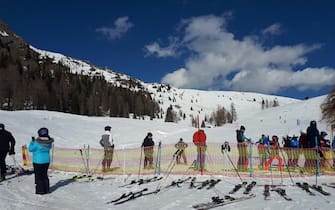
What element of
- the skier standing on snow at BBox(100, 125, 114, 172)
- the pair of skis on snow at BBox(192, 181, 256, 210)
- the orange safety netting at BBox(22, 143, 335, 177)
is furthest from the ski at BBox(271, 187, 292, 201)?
the skier standing on snow at BBox(100, 125, 114, 172)

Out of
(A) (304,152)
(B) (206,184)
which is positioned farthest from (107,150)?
(A) (304,152)

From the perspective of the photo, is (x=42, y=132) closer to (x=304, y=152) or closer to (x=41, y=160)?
(x=41, y=160)

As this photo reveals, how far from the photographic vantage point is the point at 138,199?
9195mm

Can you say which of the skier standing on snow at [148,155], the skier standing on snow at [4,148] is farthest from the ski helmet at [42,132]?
the skier standing on snow at [148,155]

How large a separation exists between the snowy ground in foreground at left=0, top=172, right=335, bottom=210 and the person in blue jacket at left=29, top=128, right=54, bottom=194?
27cm

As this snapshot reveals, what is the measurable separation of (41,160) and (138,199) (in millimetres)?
3040

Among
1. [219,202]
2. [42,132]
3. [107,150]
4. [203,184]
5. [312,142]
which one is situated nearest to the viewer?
[219,202]

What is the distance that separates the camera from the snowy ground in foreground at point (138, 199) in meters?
7.80

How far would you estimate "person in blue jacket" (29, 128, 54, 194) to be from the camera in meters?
9.84

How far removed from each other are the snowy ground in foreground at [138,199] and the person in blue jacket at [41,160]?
0.89ft

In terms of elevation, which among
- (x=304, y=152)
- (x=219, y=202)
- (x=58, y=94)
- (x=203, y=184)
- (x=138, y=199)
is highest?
(x=58, y=94)

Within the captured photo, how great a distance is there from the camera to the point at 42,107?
99.9 metres

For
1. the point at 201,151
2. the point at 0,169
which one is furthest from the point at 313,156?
the point at 0,169

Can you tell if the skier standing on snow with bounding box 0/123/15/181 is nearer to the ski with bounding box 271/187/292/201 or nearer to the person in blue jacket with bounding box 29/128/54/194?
the person in blue jacket with bounding box 29/128/54/194
